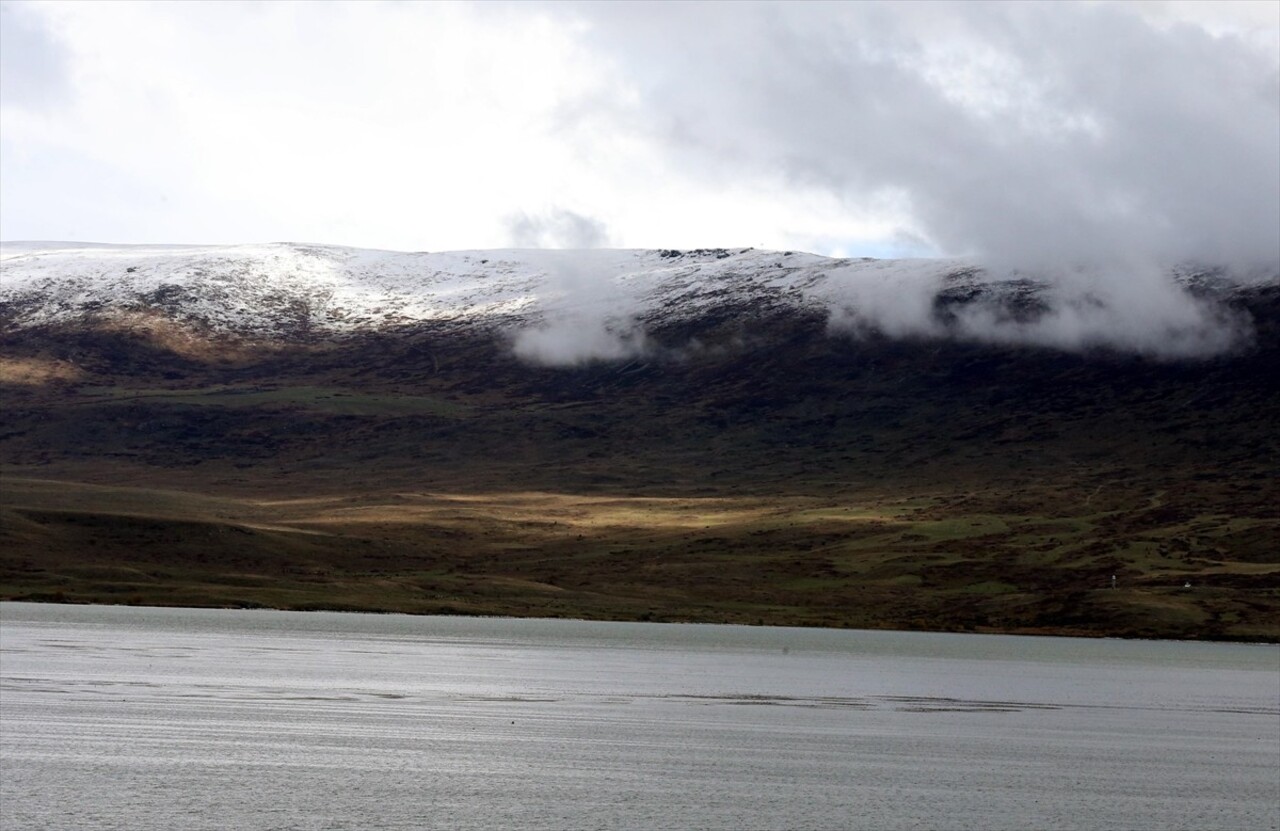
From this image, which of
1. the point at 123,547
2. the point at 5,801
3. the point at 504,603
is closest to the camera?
the point at 5,801

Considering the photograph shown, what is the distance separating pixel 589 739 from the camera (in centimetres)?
6316

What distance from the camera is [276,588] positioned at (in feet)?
571

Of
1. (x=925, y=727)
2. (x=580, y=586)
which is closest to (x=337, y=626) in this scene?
(x=580, y=586)

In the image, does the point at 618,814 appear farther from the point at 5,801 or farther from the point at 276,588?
the point at 276,588

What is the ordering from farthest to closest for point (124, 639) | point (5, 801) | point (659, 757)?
1. point (124, 639)
2. point (659, 757)
3. point (5, 801)

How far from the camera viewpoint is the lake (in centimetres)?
4812

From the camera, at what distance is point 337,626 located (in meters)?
137

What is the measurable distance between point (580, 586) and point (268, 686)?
116392mm

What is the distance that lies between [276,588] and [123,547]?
2544cm

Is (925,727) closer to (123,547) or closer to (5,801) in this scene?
(5,801)

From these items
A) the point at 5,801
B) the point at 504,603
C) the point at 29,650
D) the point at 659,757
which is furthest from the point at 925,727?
the point at 504,603

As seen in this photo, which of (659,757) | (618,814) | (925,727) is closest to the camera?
(618,814)

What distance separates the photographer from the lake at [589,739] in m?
48.1

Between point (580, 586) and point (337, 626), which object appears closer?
point (337, 626)
